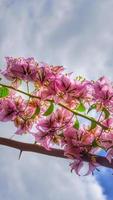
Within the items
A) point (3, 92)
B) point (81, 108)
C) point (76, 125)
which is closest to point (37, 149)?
point (76, 125)

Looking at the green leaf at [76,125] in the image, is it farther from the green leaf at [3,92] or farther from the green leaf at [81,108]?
the green leaf at [3,92]

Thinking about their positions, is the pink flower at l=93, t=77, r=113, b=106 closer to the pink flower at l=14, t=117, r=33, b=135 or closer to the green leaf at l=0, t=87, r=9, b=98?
Result: the pink flower at l=14, t=117, r=33, b=135

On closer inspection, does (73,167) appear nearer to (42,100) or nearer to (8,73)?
(42,100)

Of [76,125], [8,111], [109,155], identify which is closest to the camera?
[109,155]

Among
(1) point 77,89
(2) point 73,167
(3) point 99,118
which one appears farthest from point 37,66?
(2) point 73,167

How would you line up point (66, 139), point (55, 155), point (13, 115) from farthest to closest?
point (13, 115) < point (66, 139) < point (55, 155)

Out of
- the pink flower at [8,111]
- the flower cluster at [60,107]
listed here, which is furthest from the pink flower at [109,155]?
the pink flower at [8,111]

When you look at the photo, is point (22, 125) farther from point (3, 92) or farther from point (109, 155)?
point (109, 155)

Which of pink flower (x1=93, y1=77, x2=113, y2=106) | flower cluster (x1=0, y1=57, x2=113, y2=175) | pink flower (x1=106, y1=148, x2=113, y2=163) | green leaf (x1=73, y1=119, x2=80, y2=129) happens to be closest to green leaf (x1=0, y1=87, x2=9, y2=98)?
flower cluster (x1=0, y1=57, x2=113, y2=175)
